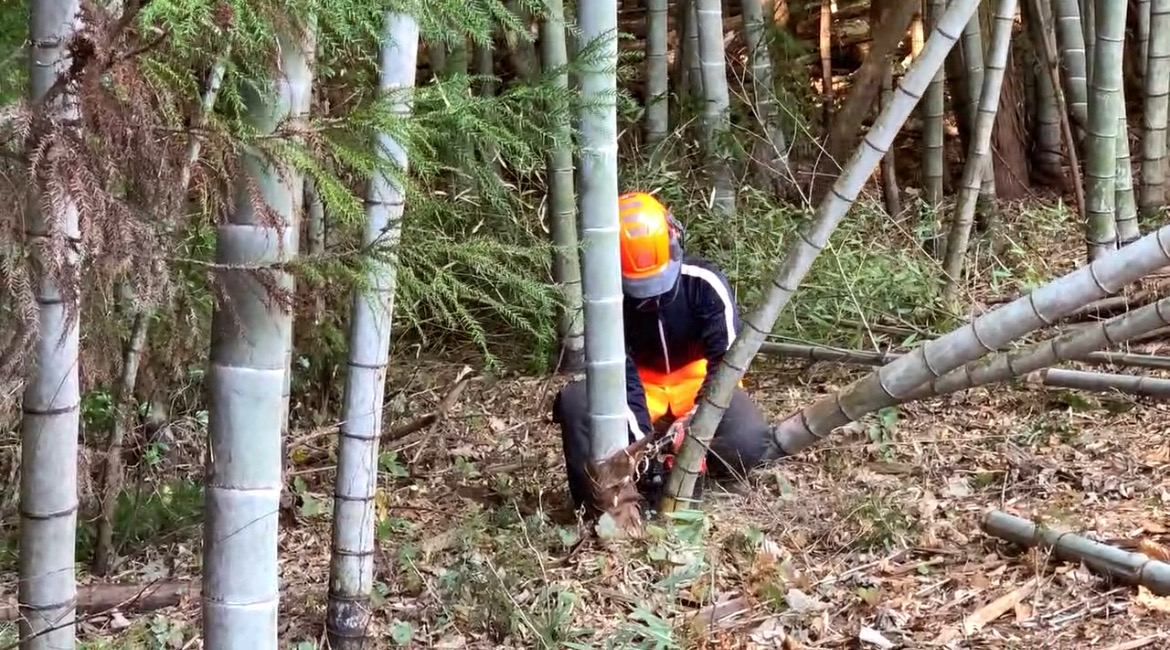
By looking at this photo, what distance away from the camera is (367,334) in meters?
2.71

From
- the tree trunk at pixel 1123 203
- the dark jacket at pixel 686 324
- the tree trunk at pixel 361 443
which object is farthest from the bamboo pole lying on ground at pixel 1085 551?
the tree trunk at pixel 1123 203

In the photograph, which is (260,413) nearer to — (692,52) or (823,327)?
(823,327)

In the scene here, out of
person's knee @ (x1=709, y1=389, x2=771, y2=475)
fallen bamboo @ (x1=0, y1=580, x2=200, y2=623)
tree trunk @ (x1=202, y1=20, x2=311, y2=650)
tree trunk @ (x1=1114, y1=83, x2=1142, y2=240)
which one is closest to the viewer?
tree trunk @ (x1=202, y1=20, x2=311, y2=650)

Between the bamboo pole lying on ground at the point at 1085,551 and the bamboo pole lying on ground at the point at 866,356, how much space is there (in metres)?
0.94

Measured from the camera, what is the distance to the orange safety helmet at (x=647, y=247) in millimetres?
3582

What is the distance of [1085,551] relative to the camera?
2990 mm

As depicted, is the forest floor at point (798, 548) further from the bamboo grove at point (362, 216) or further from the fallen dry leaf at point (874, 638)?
the bamboo grove at point (362, 216)

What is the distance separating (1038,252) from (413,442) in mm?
3473

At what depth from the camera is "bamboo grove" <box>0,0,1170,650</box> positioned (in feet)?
5.11

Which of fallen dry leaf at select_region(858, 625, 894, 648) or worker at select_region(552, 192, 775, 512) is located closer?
fallen dry leaf at select_region(858, 625, 894, 648)

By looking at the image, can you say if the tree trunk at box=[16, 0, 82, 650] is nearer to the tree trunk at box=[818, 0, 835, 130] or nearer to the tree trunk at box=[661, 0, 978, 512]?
the tree trunk at box=[661, 0, 978, 512]

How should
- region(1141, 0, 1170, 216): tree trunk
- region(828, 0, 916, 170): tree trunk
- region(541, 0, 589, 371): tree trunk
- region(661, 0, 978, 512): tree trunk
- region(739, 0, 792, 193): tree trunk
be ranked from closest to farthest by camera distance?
region(661, 0, 978, 512): tree trunk
region(541, 0, 589, 371): tree trunk
region(1141, 0, 1170, 216): tree trunk
region(828, 0, 916, 170): tree trunk
region(739, 0, 792, 193): tree trunk

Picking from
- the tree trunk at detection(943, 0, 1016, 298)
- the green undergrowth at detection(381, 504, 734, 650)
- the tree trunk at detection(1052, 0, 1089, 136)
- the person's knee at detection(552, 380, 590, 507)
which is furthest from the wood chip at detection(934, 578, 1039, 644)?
the tree trunk at detection(1052, 0, 1089, 136)

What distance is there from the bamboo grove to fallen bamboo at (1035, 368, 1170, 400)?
61 centimetres
